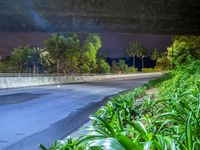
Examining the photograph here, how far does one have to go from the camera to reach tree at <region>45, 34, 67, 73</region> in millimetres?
76438

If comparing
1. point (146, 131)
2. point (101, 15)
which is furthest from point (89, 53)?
point (146, 131)

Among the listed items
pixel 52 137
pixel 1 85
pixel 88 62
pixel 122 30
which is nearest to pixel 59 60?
pixel 88 62

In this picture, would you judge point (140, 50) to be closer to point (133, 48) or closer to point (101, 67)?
point (133, 48)

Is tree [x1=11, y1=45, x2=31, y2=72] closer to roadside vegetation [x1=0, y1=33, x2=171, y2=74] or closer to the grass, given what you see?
roadside vegetation [x1=0, y1=33, x2=171, y2=74]

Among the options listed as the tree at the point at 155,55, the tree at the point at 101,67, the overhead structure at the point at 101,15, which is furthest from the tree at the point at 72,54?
the tree at the point at 155,55

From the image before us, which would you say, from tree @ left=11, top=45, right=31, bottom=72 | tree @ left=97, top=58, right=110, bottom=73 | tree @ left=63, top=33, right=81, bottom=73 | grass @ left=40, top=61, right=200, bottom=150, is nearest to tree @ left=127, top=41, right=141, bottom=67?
tree @ left=97, top=58, right=110, bottom=73

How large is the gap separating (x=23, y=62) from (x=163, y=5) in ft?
268

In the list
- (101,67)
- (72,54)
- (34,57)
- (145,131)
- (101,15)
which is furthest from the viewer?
(34,57)

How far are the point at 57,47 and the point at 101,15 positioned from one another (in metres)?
48.4

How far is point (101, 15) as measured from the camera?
97.7ft

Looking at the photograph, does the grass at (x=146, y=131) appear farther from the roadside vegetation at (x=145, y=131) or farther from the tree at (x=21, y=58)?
the tree at (x=21, y=58)

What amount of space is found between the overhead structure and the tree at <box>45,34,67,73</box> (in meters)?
38.5

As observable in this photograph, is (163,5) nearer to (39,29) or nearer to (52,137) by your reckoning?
(39,29)

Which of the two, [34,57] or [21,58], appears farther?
[21,58]
